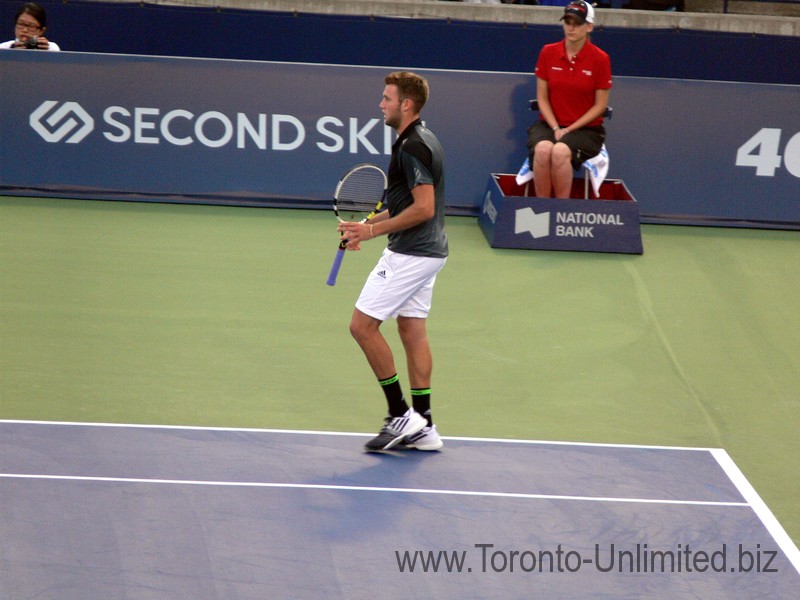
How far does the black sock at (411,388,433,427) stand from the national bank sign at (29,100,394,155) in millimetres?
4962

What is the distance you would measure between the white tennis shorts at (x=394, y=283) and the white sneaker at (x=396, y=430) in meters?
0.55

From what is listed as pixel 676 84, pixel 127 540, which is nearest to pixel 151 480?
pixel 127 540

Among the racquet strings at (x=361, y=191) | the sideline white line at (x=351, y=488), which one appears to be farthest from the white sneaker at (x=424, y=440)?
the racquet strings at (x=361, y=191)

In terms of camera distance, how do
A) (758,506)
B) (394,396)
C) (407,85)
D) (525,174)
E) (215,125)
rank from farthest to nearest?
(215,125) → (525,174) → (394,396) → (407,85) → (758,506)

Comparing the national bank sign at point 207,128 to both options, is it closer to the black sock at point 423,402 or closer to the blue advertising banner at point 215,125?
the blue advertising banner at point 215,125

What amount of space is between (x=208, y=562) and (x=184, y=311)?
11.3ft

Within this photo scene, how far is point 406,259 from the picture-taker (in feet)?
19.1

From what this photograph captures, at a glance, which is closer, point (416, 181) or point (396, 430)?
point (416, 181)

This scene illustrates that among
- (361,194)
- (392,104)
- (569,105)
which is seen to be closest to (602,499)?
(361,194)

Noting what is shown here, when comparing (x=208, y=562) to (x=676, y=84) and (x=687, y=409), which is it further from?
(x=676, y=84)

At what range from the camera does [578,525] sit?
5.26 m

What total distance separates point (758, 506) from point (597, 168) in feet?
16.5

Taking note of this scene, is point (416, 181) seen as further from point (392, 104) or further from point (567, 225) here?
point (567, 225)

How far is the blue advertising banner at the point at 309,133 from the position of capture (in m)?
10.5
